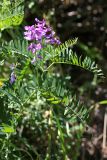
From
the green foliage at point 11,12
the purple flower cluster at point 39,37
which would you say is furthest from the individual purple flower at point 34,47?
the green foliage at point 11,12

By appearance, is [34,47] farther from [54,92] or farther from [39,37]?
[54,92]

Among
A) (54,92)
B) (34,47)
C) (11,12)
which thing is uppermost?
(11,12)

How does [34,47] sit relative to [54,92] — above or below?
above

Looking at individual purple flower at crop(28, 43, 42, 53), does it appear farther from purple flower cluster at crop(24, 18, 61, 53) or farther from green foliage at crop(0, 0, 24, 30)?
green foliage at crop(0, 0, 24, 30)

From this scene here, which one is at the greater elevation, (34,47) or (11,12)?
(11,12)

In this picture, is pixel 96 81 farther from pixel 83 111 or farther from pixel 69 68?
pixel 83 111

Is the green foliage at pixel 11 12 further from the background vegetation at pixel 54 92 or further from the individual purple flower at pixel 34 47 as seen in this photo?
the individual purple flower at pixel 34 47

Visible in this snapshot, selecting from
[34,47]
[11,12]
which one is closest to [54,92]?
[34,47]

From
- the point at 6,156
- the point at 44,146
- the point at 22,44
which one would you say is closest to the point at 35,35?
the point at 22,44

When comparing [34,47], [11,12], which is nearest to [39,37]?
[34,47]

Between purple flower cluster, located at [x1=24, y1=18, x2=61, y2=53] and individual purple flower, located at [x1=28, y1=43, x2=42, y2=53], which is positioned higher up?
purple flower cluster, located at [x1=24, y1=18, x2=61, y2=53]

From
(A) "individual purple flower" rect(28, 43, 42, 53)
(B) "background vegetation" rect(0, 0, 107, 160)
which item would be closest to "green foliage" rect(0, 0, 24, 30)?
(B) "background vegetation" rect(0, 0, 107, 160)

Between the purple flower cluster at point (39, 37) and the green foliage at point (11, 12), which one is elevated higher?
the green foliage at point (11, 12)
